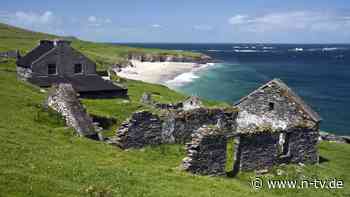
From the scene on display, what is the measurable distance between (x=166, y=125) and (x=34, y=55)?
37.1 meters

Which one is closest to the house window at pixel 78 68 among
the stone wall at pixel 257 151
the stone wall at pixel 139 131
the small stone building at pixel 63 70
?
the small stone building at pixel 63 70

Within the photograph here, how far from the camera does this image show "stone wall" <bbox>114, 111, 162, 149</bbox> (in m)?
28.4

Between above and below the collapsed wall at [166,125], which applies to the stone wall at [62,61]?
above

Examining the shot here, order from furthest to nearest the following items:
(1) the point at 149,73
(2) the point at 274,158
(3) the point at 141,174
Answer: (1) the point at 149,73 → (2) the point at 274,158 → (3) the point at 141,174

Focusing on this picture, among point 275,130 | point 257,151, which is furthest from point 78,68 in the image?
point 275,130

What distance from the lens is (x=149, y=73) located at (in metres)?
Result: 164

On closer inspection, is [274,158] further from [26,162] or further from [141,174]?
[26,162]

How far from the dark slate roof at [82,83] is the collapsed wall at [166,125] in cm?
2596

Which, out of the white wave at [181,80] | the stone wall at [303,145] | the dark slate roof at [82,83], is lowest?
the white wave at [181,80]

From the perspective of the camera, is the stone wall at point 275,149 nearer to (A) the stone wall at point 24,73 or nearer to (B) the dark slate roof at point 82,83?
(B) the dark slate roof at point 82,83

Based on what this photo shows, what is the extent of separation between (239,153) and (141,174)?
8757 mm

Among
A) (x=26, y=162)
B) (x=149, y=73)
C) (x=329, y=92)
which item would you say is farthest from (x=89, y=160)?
(x=149, y=73)

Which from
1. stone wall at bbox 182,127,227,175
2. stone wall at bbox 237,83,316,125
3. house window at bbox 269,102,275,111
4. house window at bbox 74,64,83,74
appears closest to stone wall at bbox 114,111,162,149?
stone wall at bbox 182,127,227,175

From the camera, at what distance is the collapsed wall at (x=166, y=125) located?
28578mm
